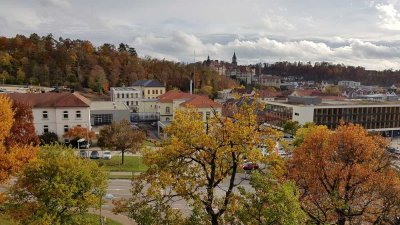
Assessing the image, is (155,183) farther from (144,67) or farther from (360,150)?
(144,67)

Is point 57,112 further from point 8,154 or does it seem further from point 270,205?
point 270,205

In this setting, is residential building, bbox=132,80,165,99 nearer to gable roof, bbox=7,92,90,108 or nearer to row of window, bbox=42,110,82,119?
gable roof, bbox=7,92,90,108

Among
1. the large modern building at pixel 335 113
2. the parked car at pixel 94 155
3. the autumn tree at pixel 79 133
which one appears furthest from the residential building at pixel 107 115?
the large modern building at pixel 335 113

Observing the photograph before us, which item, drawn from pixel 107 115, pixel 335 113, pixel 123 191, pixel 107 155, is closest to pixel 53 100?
pixel 107 115

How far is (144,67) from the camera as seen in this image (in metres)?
107

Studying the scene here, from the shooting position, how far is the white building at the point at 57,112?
141ft

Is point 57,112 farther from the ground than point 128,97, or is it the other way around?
point 57,112

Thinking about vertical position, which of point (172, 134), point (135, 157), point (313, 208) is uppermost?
point (172, 134)

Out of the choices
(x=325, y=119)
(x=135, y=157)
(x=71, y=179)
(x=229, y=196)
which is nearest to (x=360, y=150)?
(x=229, y=196)

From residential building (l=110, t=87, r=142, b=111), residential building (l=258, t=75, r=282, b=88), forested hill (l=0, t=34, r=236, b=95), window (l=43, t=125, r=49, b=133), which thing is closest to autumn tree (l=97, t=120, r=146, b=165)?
window (l=43, t=125, r=49, b=133)

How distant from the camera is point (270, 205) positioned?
33.1 feet

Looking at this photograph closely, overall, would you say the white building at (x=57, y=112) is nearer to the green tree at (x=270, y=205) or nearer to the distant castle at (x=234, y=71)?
the green tree at (x=270, y=205)

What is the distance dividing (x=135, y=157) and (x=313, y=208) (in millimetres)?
25115

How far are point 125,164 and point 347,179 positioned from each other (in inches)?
908
